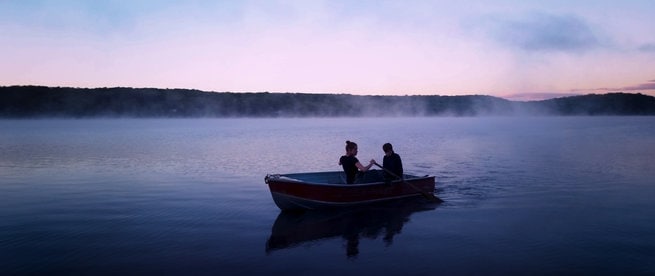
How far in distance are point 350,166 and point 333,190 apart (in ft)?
3.80

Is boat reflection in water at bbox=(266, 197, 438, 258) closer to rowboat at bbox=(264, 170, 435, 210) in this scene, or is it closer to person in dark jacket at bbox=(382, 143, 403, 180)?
rowboat at bbox=(264, 170, 435, 210)

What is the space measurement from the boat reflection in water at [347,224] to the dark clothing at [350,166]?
993 millimetres

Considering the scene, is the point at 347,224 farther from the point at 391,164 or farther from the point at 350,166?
the point at 391,164

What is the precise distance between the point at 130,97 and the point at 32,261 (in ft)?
588

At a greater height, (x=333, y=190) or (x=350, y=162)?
(x=350, y=162)

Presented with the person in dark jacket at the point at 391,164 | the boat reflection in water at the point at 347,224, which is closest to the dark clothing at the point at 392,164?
the person in dark jacket at the point at 391,164

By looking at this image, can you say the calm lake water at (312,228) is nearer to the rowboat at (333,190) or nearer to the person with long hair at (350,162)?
the rowboat at (333,190)

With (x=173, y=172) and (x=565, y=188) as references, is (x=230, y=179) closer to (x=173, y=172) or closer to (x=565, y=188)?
(x=173, y=172)

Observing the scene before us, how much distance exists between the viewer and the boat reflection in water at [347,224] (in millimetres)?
10914

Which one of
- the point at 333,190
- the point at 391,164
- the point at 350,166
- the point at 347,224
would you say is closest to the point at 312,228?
the point at 347,224

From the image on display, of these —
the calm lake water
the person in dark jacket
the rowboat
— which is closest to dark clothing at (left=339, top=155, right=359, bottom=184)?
the rowboat

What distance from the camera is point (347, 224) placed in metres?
12.5

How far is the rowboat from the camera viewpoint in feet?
44.3

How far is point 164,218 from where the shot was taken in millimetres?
12992
